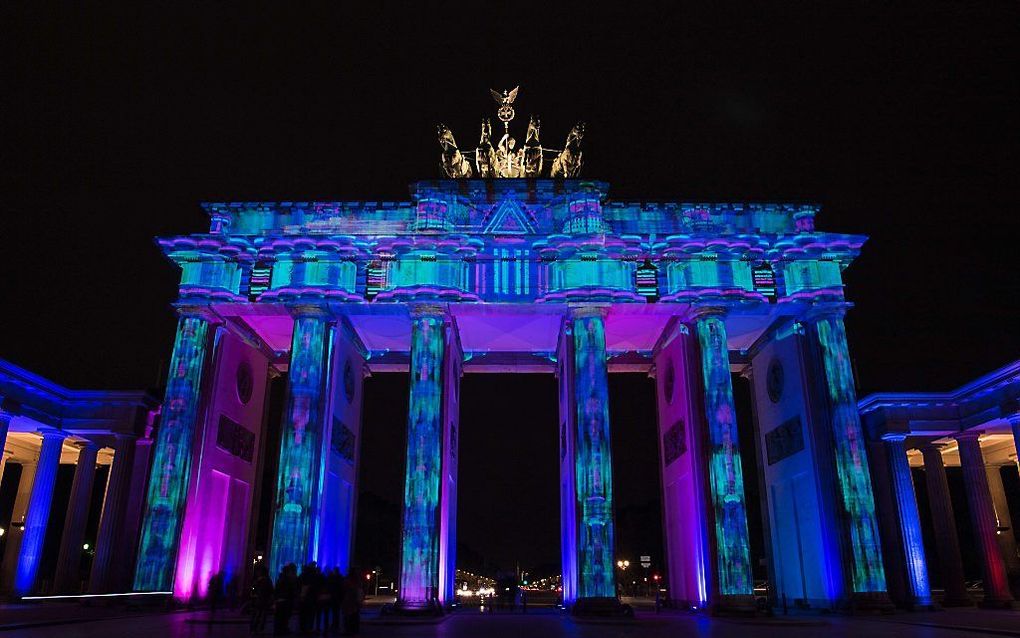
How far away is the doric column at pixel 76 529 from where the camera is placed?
31.8 meters

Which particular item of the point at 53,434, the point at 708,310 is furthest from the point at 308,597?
the point at 53,434

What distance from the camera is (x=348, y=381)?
31297mm

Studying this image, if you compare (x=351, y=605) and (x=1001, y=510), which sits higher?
(x=1001, y=510)

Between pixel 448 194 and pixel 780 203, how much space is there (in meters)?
14.2

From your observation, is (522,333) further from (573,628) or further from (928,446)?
(928,446)

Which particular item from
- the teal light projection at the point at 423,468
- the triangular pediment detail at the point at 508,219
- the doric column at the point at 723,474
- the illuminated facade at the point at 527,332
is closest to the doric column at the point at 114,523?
the illuminated facade at the point at 527,332

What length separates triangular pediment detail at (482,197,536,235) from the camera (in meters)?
29.2

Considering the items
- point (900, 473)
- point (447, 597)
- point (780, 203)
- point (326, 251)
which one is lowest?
point (447, 597)

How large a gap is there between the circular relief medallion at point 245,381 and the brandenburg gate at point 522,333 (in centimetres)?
11

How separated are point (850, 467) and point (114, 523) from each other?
100.0ft

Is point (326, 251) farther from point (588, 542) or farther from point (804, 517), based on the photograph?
point (804, 517)

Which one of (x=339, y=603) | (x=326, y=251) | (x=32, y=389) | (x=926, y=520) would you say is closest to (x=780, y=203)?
(x=326, y=251)

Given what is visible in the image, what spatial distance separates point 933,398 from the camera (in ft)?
104

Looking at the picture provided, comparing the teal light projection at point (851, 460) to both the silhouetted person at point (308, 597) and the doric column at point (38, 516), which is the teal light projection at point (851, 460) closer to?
the silhouetted person at point (308, 597)
